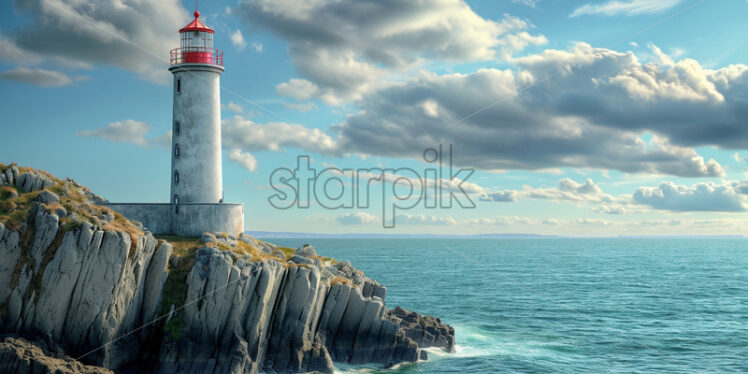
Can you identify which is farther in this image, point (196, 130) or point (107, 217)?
point (196, 130)

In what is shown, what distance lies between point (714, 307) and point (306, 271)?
188 ft

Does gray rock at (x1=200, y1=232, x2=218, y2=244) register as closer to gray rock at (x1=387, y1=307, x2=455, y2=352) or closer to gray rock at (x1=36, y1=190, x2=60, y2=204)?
gray rock at (x1=36, y1=190, x2=60, y2=204)

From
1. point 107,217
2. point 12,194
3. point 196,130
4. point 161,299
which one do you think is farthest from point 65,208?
point 196,130

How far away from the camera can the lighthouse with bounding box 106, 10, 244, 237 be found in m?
44.7

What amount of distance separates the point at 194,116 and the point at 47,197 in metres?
13.8

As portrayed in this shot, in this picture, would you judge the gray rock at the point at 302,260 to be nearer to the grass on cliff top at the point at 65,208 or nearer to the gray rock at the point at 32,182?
the grass on cliff top at the point at 65,208

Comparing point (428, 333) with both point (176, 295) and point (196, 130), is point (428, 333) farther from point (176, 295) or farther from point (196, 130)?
point (196, 130)

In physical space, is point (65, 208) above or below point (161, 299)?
above

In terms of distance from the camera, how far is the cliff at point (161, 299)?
3081 cm

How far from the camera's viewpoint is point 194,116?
44.9 meters

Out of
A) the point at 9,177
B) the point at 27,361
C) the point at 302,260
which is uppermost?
the point at 9,177

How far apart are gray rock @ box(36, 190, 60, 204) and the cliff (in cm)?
8

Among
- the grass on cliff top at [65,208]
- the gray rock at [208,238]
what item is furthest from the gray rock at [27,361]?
the gray rock at [208,238]

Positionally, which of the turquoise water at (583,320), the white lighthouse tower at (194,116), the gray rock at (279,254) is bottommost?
the turquoise water at (583,320)
